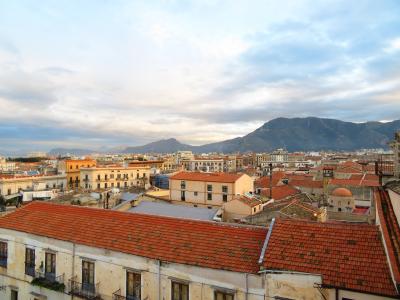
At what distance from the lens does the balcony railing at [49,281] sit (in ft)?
49.5

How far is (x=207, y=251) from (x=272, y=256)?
8.59 ft

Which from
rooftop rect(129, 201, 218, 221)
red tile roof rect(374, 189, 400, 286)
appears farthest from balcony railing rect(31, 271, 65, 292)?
red tile roof rect(374, 189, 400, 286)

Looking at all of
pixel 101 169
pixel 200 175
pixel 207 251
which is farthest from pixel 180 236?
pixel 101 169

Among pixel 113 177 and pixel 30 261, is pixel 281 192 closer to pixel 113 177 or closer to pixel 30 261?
Result: pixel 30 261

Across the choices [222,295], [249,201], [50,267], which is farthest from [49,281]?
[249,201]

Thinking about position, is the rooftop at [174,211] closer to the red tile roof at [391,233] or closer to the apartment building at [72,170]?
the red tile roof at [391,233]

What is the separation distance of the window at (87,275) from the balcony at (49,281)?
3.82ft

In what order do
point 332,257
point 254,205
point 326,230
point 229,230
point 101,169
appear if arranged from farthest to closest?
point 101,169 < point 254,205 < point 229,230 < point 326,230 < point 332,257

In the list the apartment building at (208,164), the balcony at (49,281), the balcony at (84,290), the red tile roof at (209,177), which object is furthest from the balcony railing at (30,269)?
the apartment building at (208,164)

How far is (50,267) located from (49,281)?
66 centimetres

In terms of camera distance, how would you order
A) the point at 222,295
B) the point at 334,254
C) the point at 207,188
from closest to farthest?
1. the point at 334,254
2. the point at 222,295
3. the point at 207,188

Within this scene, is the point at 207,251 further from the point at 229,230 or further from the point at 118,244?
the point at 118,244

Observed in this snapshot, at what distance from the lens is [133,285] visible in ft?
44.5

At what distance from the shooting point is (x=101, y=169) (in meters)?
78.8
